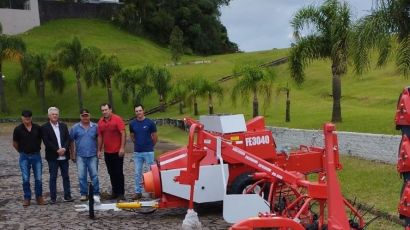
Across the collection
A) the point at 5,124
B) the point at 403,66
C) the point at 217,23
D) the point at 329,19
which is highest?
the point at 217,23

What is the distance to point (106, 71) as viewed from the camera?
4319 cm

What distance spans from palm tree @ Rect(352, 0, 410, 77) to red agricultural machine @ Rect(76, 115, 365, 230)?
17.8 ft

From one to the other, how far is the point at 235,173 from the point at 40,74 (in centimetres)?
3949

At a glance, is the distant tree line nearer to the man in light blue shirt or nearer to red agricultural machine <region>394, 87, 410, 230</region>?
the man in light blue shirt

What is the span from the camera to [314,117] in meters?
26.2

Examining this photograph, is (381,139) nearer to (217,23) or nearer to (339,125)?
(339,125)

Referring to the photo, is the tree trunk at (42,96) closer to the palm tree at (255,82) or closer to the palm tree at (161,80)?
the palm tree at (161,80)

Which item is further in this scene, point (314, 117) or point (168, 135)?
point (168, 135)

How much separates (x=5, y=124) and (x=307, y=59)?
27808 mm

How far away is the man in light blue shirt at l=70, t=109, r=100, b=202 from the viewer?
11.0 meters

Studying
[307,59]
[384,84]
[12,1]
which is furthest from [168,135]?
[12,1]

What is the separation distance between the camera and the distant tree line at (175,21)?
8444 centimetres

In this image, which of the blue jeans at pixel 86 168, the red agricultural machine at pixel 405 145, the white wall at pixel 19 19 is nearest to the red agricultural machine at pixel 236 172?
the blue jeans at pixel 86 168

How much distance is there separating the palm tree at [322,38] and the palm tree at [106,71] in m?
23.5
